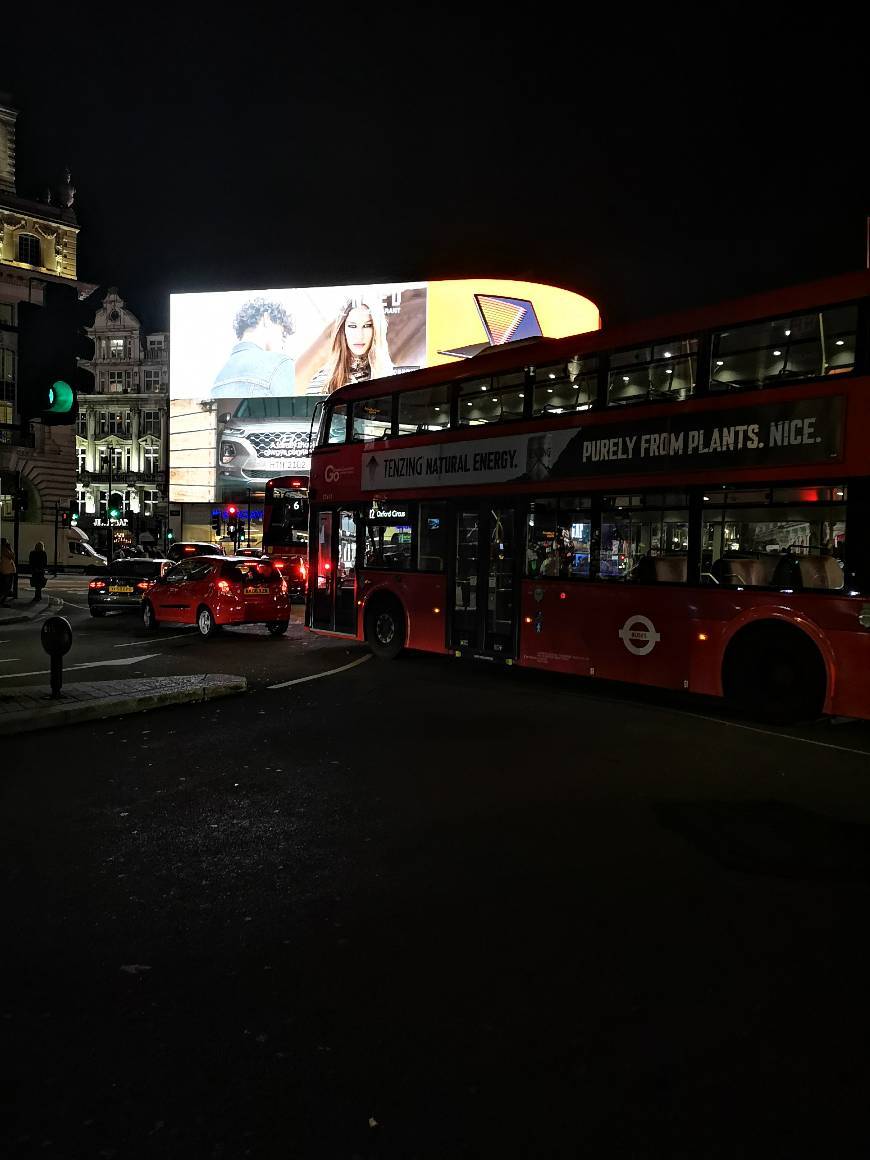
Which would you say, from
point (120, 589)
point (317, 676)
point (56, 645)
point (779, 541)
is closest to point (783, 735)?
point (779, 541)

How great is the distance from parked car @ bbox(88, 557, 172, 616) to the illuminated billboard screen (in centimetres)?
2798

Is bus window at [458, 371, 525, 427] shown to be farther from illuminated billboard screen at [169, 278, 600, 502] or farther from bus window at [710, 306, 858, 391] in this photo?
illuminated billboard screen at [169, 278, 600, 502]

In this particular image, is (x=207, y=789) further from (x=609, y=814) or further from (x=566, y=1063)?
(x=566, y=1063)

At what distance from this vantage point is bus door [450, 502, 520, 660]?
12086 millimetres

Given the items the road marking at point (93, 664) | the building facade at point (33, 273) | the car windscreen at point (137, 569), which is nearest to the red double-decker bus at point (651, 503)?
the road marking at point (93, 664)

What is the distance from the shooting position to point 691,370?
9961 millimetres

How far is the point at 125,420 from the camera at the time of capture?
289 ft

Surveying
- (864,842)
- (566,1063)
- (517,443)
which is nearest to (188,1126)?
(566,1063)

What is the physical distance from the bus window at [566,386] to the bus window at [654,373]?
297 millimetres

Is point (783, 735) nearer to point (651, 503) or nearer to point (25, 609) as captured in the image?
point (651, 503)

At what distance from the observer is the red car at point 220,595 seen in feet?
55.6

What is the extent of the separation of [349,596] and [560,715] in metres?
6.40

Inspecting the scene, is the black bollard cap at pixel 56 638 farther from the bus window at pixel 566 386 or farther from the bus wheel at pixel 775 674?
the bus wheel at pixel 775 674

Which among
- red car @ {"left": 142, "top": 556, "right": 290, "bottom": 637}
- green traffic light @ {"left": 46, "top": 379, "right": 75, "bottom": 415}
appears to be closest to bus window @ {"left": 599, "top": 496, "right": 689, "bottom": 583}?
green traffic light @ {"left": 46, "top": 379, "right": 75, "bottom": 415}
